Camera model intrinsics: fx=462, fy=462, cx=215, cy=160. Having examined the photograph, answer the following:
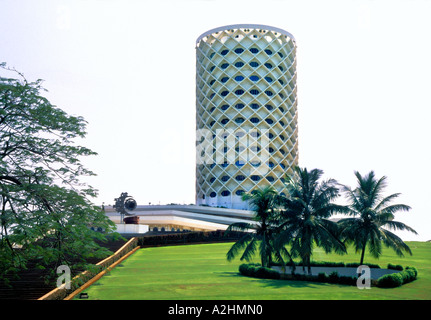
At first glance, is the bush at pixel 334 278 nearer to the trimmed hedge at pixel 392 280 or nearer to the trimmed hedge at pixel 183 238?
the trimmed hedge at pixel 392 280

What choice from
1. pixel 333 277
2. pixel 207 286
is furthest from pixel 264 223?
pixel 207 286

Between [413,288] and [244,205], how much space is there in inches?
2251

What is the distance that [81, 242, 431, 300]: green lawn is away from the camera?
1675cm

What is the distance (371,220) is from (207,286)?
10.7 meters

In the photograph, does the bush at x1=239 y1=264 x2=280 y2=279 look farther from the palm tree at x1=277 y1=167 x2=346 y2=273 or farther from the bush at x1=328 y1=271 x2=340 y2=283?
the bush at x1=328 y1=271 x2=340 y2=283

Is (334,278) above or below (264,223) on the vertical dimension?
below

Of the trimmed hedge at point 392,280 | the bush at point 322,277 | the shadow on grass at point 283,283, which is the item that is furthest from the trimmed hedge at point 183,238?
the trimmed hedge at point 392,280

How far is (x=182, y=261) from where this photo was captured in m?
28.2

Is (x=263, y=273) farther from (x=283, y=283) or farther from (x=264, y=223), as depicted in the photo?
(x=264, y=223)

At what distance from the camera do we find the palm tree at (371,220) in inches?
960

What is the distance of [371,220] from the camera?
80.8 feet

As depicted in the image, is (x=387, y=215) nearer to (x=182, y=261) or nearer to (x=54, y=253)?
(x=182, y=261)

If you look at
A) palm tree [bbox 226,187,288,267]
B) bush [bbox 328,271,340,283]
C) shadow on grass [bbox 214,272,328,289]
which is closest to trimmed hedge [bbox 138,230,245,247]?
palm tree [bbox 226,187,288,267]

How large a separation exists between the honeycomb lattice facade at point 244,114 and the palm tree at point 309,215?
53258 millimetres
